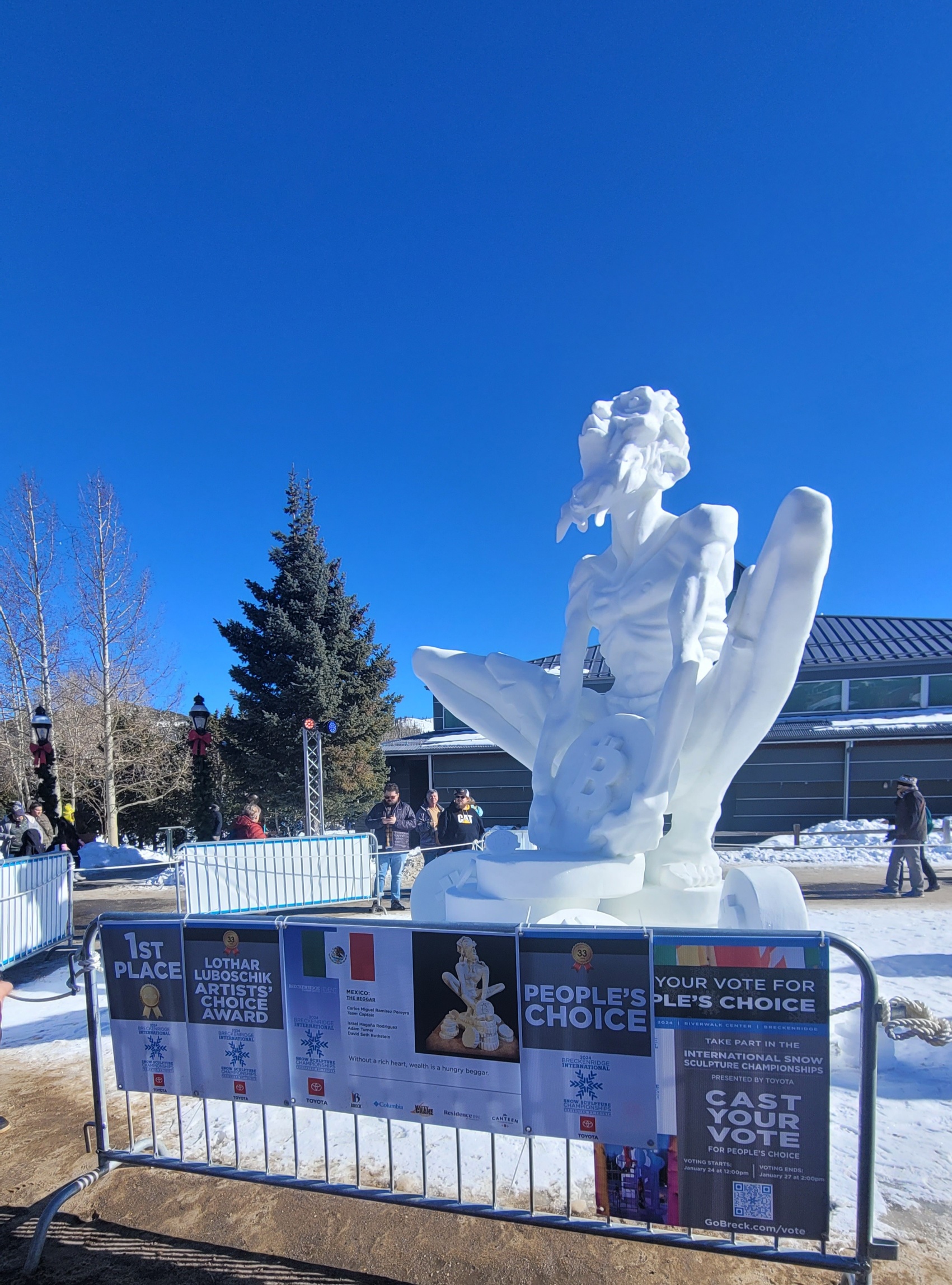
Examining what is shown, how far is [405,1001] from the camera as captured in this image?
2.79 m

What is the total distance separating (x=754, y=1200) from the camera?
2.38m

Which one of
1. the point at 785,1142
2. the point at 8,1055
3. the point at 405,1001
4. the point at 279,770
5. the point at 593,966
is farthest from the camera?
the point at 279,770

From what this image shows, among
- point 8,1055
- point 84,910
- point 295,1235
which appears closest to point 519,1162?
point 295,1235

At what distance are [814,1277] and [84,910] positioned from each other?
1033cm

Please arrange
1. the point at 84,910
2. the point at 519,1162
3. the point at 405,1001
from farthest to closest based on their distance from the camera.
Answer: the point at 84,910 → the point at 519,1162 → the point at 405,1001

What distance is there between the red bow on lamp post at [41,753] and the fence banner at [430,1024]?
12370mm

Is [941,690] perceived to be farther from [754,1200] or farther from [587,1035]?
[587,1035]

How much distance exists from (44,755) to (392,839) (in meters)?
7.49

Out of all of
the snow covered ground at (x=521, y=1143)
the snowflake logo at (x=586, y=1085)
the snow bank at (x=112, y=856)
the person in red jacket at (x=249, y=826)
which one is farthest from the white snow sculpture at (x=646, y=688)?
the snow bank at (x=112, y=856)

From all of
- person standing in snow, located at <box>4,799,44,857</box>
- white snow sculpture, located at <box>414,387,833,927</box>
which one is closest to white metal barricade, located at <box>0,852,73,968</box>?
person standing in snow, located at <box>4,799,44,857</box>

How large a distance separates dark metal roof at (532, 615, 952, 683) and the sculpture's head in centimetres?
1291

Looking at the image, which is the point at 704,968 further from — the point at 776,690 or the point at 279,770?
the point at 279,770

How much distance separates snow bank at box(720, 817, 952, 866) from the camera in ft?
40.3

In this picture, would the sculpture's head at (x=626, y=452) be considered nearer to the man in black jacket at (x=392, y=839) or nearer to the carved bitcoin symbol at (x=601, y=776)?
the carved bitcoin symbol at (x=601, y=776)
